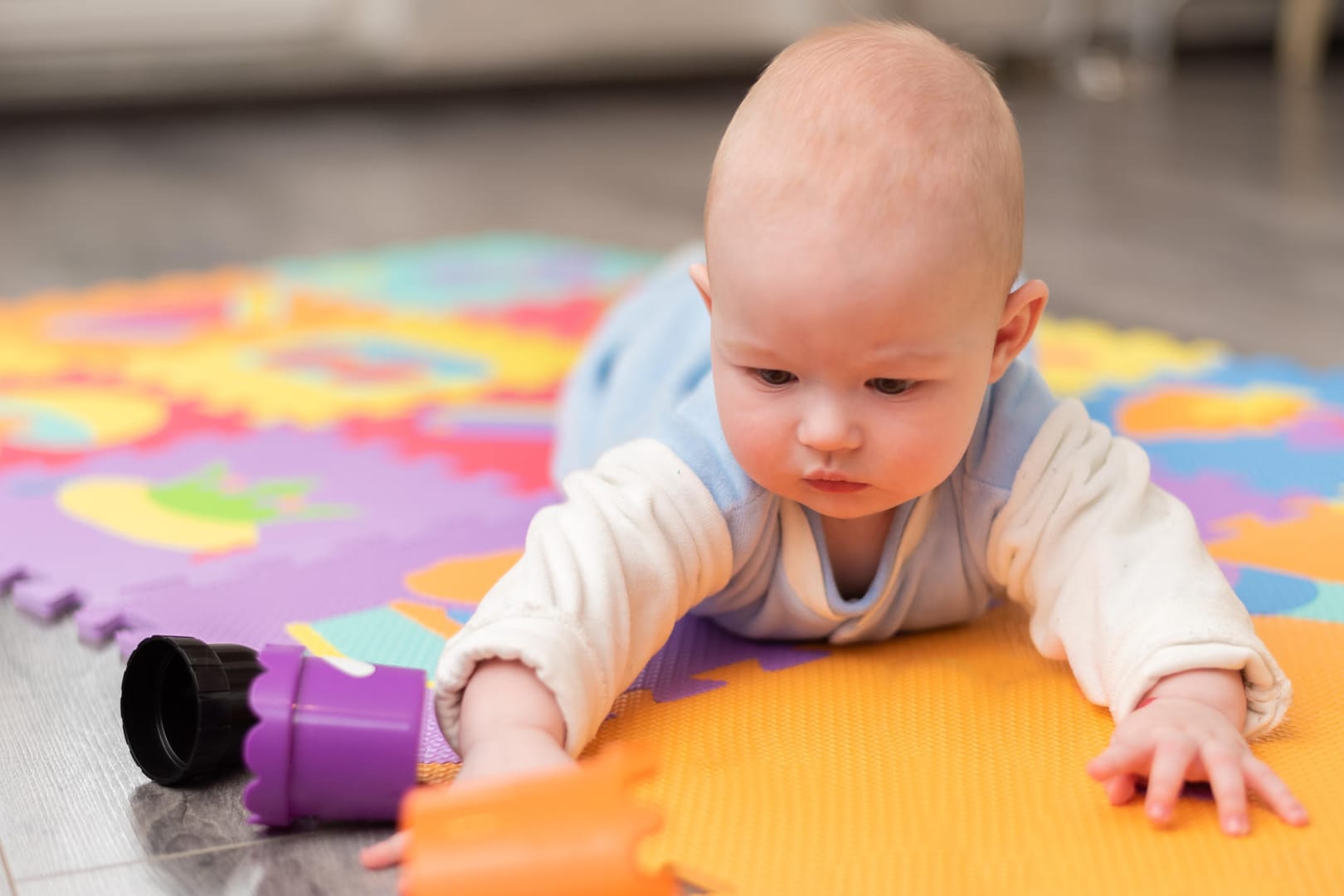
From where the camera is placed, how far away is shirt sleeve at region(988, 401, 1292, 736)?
73 centimetres

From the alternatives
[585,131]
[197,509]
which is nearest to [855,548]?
[197,509]

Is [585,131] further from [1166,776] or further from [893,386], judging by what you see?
[1166,776]

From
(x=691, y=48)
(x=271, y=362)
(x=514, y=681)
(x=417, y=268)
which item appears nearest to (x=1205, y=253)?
(x=417, y=268)

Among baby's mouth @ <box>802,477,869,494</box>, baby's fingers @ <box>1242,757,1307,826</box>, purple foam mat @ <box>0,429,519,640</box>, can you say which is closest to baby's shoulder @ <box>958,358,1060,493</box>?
baby's mouth @ <box>802,477,869,494</box>

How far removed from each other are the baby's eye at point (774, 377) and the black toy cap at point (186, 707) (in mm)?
280

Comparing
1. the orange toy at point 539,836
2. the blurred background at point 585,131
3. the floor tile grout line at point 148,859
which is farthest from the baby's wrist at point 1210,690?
the blurred background at point 585,131

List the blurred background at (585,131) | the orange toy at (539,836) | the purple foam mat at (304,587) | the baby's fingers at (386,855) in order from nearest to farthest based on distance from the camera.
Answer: the orange toy at (539,836)
the baby's fingers at (386,855)
the purple foam mat at (304,587)
the blurred background at (585,131)

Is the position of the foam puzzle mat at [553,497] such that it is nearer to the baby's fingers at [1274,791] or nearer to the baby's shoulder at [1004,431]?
the baby's fingers at [1274,791]

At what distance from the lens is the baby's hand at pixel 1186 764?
67 cm

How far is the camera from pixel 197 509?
1.15 m

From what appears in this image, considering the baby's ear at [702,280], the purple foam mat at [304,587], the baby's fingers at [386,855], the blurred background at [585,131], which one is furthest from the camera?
the blurred background at [585,131]

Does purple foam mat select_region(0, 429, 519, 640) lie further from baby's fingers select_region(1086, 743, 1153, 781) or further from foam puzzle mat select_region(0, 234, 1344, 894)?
baby's fingers select_region(1086, 743, 1153, 781)

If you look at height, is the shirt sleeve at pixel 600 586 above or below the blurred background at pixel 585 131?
above

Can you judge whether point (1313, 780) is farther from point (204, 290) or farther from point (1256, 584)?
point (204, 290)
